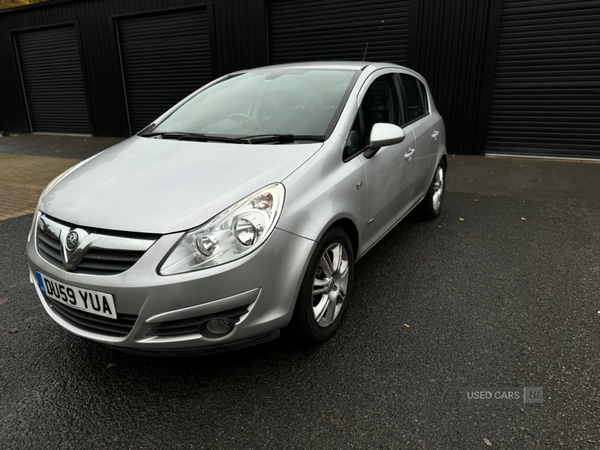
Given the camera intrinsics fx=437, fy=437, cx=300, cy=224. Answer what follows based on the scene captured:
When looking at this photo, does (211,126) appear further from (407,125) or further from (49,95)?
(49,95)

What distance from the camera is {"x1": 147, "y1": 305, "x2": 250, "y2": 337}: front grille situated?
1.96m

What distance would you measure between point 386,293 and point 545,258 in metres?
1.61

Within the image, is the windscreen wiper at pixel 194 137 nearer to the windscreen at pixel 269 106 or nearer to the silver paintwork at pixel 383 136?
the windscreen at pixel 269 106

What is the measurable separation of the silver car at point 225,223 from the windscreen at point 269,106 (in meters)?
0.01

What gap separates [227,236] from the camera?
1970 millimetres

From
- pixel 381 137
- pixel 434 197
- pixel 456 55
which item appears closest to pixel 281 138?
pixel 381 137

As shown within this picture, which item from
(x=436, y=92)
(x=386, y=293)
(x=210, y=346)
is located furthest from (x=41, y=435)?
(x=436, y=92)

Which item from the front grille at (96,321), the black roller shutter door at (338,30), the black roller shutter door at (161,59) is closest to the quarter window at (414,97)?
the front grille at (96,321)

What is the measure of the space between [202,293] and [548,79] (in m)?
8.37

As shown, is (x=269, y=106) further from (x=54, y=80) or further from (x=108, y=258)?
(x=54, y=80)

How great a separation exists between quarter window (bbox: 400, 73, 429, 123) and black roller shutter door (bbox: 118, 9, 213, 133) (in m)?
7.57

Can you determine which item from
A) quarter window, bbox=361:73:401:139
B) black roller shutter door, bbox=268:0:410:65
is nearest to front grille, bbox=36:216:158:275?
quarter window, bbox=361:73:401:139

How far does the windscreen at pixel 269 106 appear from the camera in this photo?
287 centimetres

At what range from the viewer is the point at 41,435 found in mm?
1924
